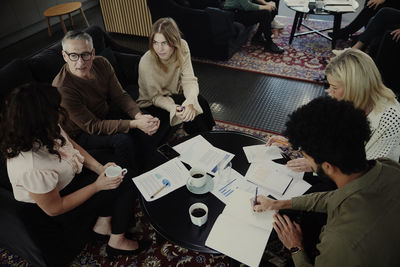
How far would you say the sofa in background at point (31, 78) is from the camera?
4.89ft

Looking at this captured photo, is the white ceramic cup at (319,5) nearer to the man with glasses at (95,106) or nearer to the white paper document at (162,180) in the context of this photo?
the man with glasses at (95,106)

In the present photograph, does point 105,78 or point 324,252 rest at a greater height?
point 105,78

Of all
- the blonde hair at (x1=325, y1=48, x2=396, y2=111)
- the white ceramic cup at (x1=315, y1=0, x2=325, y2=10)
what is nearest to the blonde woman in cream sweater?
the blonde hair at (x1=325, y1=48, x2=396, y2=111)

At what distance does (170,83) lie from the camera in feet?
7.93

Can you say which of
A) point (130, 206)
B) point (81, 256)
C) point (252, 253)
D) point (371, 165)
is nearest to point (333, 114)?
point (371, 165)

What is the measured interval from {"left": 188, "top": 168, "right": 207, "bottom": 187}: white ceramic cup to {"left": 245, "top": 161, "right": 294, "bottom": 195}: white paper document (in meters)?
0.25

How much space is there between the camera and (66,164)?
1.54 m

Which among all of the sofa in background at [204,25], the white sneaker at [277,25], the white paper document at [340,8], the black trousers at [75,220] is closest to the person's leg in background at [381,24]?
the white paper document at [340,8]

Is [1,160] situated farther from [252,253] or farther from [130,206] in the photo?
[252,253]

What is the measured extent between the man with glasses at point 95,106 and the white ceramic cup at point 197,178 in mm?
555

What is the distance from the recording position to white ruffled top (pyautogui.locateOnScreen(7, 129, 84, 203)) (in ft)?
4.37

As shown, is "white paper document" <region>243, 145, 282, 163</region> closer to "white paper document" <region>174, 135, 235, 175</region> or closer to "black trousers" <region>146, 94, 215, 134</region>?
"white paper document" <region>174, 135, 235, 175</region>

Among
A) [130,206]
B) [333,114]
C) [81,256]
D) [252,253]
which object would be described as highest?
[333,114]

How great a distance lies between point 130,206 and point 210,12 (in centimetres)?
264
